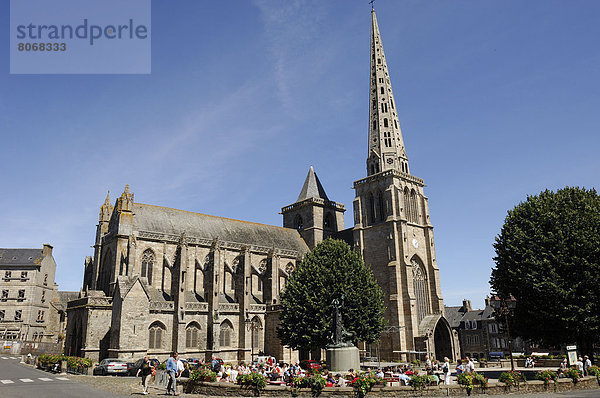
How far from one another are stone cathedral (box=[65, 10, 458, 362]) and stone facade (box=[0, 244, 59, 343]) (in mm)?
28462

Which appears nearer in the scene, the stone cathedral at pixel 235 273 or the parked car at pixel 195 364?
the parked car at pixel 195 364

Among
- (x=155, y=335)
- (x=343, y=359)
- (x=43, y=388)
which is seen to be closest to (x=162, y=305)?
(x=155, y=335)

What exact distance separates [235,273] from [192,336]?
902 cm

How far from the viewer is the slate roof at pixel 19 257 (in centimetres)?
6938

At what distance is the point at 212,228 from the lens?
5053 cm

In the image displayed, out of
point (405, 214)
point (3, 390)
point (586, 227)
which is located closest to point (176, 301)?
point (3, 390)

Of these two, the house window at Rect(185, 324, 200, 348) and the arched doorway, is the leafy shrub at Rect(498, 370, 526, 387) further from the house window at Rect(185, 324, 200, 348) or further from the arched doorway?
the house window at Rect(185, 324, 200, 348)

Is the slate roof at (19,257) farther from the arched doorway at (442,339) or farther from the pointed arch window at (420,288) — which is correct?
the arched doorway at (442,339)

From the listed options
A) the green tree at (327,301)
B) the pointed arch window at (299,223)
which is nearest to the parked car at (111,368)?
the green tree at (327,301)

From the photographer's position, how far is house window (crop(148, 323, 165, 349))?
37.5 m

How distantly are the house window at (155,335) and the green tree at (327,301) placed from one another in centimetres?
1045

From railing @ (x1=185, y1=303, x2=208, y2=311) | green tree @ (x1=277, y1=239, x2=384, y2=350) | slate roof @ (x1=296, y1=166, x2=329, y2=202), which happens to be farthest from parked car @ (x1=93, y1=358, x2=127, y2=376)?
slate roof @ (x1=296, y1=166, x2=329, y2=202)

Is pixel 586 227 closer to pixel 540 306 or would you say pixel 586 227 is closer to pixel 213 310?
pixel 540 306

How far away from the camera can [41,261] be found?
70.6 metres
